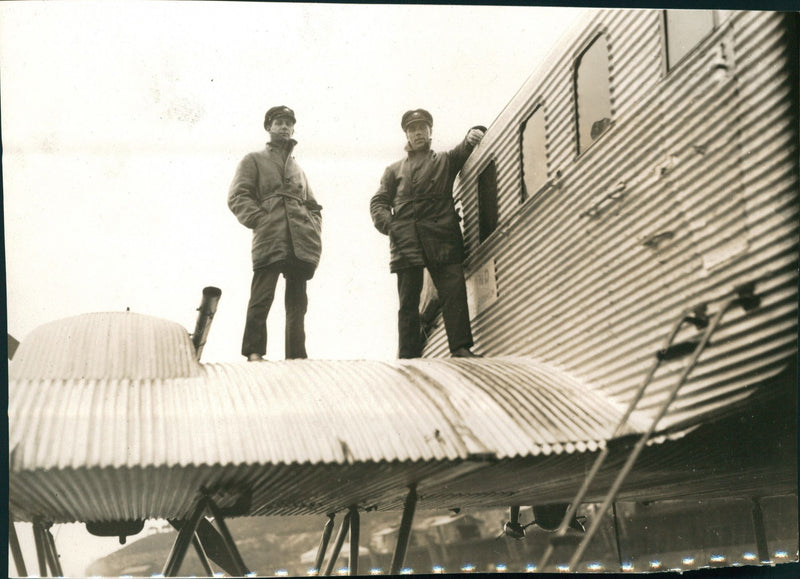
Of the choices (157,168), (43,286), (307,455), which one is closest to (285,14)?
(157,168)

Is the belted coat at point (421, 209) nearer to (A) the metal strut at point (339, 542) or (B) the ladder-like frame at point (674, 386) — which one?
(A) the metal strut at point (339, 542)

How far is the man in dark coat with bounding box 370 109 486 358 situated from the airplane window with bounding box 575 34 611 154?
85 cm

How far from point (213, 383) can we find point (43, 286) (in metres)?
1.40

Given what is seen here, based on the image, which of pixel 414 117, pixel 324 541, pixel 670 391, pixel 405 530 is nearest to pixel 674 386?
pixel 670 391

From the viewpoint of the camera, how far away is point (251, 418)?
22.2 feet

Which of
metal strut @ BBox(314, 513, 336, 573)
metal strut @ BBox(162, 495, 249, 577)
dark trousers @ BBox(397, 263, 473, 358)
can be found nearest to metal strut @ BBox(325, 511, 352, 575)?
metal strut @ BBox(314, 513, 336, 573)

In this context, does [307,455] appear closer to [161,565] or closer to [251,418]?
[251,418]

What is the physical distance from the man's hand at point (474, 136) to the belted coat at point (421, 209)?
5cm

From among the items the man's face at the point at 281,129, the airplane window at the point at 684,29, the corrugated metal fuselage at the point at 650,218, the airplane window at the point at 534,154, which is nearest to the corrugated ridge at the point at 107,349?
the man's face at the point at 281,129

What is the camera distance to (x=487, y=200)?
855 cm

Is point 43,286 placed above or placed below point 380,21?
below

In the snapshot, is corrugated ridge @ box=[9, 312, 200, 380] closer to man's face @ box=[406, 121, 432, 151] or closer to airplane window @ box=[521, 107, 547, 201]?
man's face @ box=[406, 121, 432, 151]

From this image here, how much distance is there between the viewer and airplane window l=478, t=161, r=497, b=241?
28.0 feet

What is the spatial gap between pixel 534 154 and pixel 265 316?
260cm
